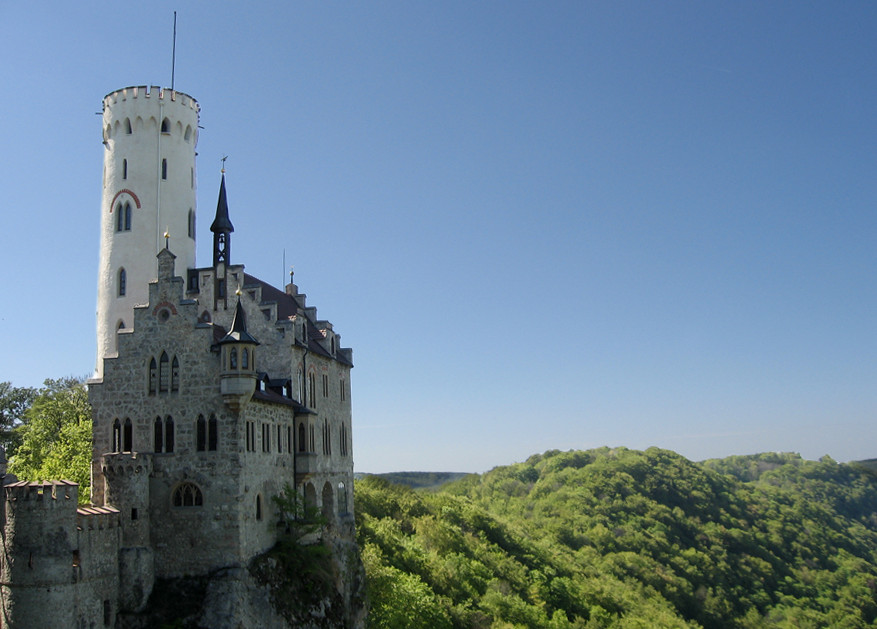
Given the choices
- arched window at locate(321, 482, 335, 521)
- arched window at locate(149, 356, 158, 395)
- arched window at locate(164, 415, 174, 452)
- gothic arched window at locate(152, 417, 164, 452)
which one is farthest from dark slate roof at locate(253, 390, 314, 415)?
arched window at locate(321, 482, 335, 521)

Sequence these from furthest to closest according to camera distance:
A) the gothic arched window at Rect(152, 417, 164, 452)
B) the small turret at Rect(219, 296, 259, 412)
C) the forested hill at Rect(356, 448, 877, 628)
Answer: the forested hill at Rect(356, 448, 877, 628), the gothic arched window at Rect(152, 417, 164, 452), the small turret at Rect(219, 296, 259, 412)

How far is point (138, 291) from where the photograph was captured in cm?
5109

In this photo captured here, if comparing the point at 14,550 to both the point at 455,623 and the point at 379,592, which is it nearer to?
the point at 379,592

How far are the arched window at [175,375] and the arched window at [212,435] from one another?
7.65ft

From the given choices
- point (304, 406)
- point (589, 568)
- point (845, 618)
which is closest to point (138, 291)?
point (304, 406)

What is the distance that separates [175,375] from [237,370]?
3370 mm

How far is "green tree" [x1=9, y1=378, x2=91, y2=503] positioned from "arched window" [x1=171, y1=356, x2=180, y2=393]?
12642mm

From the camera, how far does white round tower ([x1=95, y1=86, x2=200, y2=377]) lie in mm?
51562

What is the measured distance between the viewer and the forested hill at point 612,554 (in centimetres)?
7456

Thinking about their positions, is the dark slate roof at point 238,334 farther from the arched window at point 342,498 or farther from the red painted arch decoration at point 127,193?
the arched window at point 342,498

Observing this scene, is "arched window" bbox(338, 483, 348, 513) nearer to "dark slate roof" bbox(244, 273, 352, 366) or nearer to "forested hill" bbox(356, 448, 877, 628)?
"forested hill" bbox(356, 448, 877, 628)

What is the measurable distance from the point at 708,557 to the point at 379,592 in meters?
110

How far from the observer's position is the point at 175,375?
41.3m

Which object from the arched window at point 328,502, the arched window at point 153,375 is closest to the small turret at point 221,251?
the arched window at point 153,375
